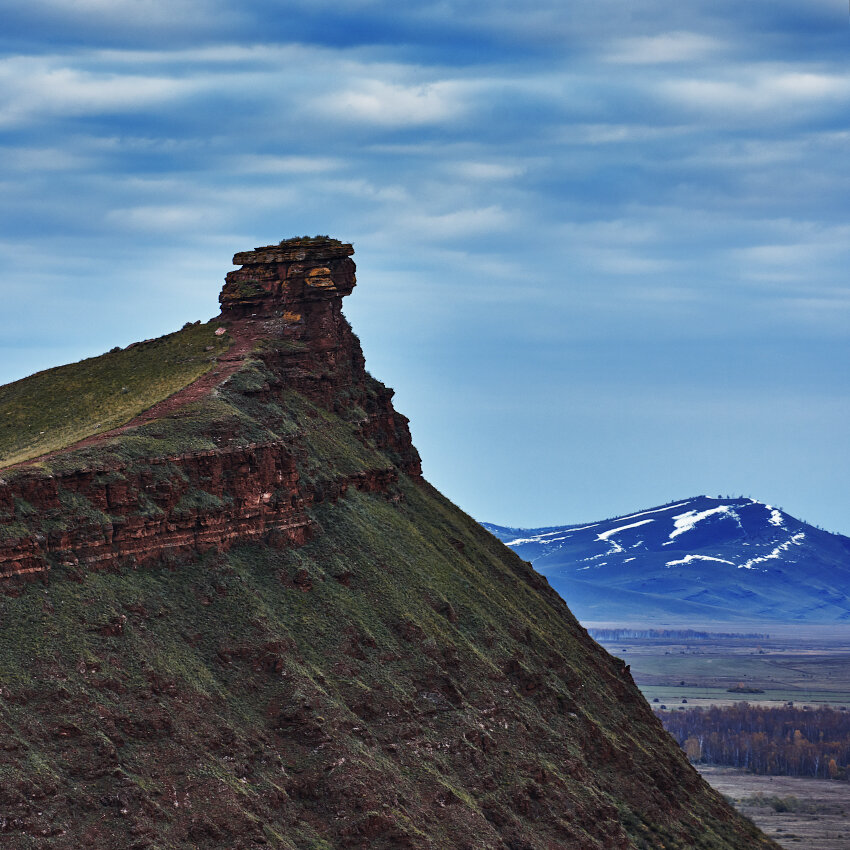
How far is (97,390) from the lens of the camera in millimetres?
125688

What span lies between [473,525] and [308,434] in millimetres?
27628

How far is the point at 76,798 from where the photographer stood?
73812 mm

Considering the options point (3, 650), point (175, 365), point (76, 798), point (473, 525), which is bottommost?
point (76, 798)

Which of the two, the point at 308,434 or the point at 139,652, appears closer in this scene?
the point at 139,652

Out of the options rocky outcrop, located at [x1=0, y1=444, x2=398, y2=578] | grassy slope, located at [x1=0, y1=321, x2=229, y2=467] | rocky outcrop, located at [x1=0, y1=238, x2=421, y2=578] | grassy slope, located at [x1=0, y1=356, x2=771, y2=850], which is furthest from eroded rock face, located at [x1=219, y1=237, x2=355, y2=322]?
rocky outcrop, located at [x1=0, y1=444, x2=398, y2=578]

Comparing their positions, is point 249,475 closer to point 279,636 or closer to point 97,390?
point 279,636

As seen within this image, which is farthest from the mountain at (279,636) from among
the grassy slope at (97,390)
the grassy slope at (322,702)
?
the grassy slope at (97,390)

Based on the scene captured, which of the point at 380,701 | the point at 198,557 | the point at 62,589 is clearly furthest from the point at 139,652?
the point at 380,701

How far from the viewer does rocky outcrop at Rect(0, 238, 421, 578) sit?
8575 centimetres

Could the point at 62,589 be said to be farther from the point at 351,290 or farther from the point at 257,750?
the point at 351,290

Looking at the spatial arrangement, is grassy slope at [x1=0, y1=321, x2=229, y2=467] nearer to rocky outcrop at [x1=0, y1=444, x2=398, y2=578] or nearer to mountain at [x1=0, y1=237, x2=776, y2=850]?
mountain at [x1=0, y1=237, x2=776, y2=850]

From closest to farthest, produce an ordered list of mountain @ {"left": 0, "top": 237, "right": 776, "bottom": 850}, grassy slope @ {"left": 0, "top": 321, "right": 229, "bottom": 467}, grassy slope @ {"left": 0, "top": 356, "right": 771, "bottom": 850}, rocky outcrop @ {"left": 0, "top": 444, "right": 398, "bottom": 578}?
grassy slope @ {"left": 0, "top": 356, "right": 771, "bottom": 850} → mountain @ {"left": 0, "top": 237, "right": 776, "bottom": 850} → rocky outcrop @ {"left": 0, "top": 444, "right": 398, "bottom": 578} → grassy slope @ {"left": 0, "top": 321, "right": 229, "bottom": 467}

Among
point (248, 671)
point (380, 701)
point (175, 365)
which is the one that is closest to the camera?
point (248, 671)

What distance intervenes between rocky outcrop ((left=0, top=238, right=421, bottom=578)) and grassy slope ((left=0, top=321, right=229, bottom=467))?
10.7 feet
